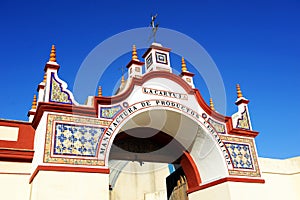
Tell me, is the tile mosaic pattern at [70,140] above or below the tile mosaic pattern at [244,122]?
below

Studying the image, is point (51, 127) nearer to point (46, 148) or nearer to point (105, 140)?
point (46, 148)

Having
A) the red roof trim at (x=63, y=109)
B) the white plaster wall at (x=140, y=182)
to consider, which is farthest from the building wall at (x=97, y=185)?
the white plaster wall at (x=140, y=182)

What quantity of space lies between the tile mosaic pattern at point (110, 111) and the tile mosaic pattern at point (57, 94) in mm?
731

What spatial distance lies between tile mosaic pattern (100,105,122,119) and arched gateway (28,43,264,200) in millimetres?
22

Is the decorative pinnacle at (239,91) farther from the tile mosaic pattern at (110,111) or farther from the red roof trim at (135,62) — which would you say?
the tile mosaic pattern at (110,111)

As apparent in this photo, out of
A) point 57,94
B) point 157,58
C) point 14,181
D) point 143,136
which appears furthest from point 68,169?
point 157,58

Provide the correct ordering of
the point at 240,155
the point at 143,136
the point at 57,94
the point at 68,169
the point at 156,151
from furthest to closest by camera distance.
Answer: the point at 156,151, the point at 143,136, the point at 240,155, the point at 57,94, the point at 68,169

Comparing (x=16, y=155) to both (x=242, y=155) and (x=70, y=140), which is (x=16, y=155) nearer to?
(x=70, y=140)

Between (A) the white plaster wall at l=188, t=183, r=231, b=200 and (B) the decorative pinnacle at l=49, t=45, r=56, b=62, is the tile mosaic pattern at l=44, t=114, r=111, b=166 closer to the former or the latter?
(B) the decorative pinnacle at l=49, t=45, r=56, b=62

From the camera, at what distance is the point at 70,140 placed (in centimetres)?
645

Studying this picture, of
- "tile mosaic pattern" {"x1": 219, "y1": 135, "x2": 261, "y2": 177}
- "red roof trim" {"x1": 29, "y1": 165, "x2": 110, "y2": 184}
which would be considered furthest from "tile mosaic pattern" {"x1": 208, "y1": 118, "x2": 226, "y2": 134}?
"red roof trim" {"x1": 29, "y1": 165, "x2": 110, "y2": 184}

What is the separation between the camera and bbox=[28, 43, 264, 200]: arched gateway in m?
6.19

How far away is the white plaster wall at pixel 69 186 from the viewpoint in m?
5.80

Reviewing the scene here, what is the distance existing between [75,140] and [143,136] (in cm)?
290
